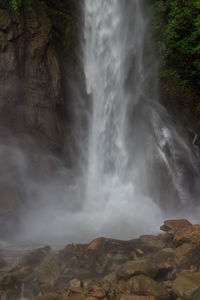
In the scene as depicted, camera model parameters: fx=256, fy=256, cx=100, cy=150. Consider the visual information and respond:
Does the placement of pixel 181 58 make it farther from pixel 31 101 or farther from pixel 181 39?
pixel 31 101

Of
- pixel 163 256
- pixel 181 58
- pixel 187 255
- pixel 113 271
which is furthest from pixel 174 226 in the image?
pixel 181 58

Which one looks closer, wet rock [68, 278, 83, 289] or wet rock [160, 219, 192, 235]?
wet rock [68, 278, 83, 289]

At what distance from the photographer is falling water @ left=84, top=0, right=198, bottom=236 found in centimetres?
1142

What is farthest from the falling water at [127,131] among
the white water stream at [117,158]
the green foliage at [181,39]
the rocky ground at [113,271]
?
the rocky ground at [113,271]

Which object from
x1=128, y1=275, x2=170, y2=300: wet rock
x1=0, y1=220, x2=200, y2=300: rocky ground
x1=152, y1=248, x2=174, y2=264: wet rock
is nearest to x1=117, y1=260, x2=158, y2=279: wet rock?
x1=0, y1=220, x2=200, y2=300: rocky ground

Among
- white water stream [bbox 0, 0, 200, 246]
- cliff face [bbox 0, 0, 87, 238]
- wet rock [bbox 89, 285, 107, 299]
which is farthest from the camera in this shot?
cliff face [bbox 0, 0, 87, 238]

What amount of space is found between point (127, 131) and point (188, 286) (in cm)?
960

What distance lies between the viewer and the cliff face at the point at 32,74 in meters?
10.6

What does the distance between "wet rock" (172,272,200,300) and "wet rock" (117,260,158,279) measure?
47 cm

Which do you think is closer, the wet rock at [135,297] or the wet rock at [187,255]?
the wet rock at [135,297]

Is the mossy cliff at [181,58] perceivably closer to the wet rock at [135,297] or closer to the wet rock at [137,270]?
the wet rock at [137,270]

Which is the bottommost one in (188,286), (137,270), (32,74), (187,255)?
(188,286)

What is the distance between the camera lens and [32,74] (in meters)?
11.2

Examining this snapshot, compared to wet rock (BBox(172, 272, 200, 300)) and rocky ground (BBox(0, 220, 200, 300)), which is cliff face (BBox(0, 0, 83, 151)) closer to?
rocky ground (BBox(0, 220, 200, 300))
